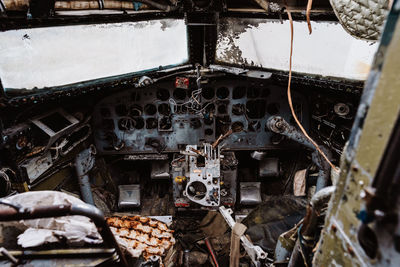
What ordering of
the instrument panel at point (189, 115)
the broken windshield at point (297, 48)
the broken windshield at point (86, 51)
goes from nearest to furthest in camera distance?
the broken windshield at point (86, 51) → the broken windshield at point (297, 48) → the instrument panel at point (189, 115)

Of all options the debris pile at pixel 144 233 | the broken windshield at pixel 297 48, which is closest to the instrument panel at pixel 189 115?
the broken windshield at pixel 297 48

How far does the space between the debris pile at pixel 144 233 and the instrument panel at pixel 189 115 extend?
1366 mm

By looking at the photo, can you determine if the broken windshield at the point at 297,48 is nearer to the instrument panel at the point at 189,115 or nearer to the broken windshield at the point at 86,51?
the instrument panel at the point at 189,115

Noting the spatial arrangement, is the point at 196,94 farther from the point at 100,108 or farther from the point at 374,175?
the point at 374,175

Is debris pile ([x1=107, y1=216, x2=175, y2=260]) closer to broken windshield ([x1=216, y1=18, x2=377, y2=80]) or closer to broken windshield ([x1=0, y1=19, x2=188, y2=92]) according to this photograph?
broken windshield ([x1=0, y1=19, x2=188, y2=92])

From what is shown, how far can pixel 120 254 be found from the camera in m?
1.51

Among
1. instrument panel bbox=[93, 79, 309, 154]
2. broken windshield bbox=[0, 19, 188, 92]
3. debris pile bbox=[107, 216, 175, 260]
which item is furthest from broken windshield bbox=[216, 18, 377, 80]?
debris pile bbox=[107, 216, 175, 260]

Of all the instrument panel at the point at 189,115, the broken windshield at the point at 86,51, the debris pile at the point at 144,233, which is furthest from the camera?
the instrument panel at the point at 189,115

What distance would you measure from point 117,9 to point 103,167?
3.15 meters

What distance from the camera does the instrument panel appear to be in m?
4.60

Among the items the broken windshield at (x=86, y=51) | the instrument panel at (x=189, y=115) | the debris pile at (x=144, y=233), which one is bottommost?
the debris pile at (x=144, y=233)

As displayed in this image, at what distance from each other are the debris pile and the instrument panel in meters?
1.37

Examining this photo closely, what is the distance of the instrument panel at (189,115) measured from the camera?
4.60 m

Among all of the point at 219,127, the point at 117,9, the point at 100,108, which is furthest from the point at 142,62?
the point at 219,127
